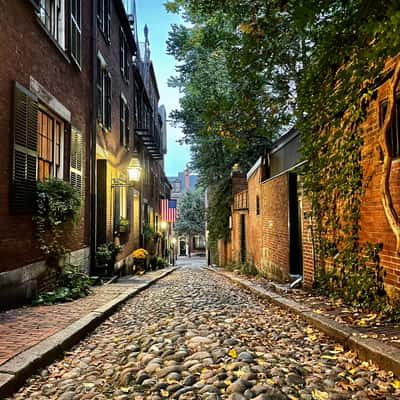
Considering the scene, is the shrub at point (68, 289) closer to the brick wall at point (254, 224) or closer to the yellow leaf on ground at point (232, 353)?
the yellow leaf on ground at point (232, 353)

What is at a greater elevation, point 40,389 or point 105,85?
point 105,85

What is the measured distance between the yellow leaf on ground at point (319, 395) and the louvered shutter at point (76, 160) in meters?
6.74

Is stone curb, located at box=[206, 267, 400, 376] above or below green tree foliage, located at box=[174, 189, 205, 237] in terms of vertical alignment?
below

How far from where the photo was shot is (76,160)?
8.70 metres

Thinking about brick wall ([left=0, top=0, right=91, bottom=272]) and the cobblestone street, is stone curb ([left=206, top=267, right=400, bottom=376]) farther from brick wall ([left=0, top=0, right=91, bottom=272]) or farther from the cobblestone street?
brick wall ([left=0, top=0, right=91, bottom=272])

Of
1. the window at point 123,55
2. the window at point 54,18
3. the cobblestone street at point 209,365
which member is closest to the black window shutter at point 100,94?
the window at point 54,18

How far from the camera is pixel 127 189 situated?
15.1 meters

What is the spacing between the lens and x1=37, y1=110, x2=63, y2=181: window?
7.11m

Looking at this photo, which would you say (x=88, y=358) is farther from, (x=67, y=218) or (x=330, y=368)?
(x=67, y=218)

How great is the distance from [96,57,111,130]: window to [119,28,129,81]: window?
291cm

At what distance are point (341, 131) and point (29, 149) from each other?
15.1 ft

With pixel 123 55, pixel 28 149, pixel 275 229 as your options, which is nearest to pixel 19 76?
pixel 28 149

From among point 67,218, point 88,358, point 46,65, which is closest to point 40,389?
point 88,358

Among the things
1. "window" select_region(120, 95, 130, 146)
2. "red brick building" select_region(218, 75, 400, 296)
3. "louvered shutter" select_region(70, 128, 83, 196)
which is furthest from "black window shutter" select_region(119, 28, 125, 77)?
"louvered shutter" select_region(70, 128, 83, 196)
